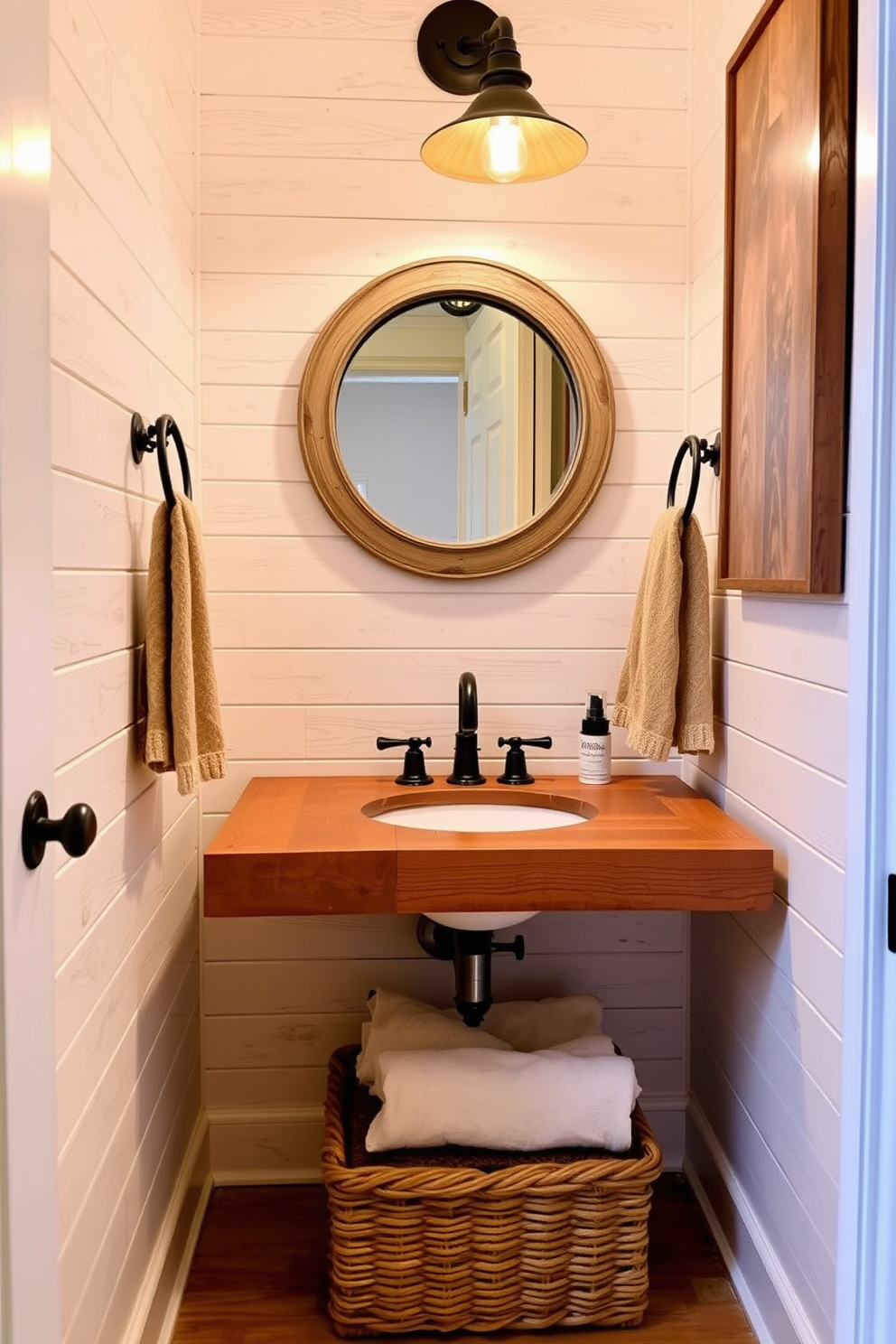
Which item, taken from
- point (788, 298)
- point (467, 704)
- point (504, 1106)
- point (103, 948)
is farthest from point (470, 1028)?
point (788, 298)

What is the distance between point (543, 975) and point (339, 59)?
1.91 m

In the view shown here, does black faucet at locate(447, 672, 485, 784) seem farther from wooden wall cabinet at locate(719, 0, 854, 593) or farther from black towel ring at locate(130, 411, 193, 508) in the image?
black towel ring at locate(130, 411, 193, 508)

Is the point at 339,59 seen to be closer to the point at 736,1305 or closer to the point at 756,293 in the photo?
the point at 756,293

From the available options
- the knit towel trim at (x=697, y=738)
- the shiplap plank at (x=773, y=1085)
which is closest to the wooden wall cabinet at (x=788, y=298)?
the knit towel trim at (x=697, y=738)

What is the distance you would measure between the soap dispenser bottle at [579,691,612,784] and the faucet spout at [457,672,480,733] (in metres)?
0.22

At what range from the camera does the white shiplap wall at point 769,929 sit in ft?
5.08

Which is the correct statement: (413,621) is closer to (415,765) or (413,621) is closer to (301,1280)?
(415,765)

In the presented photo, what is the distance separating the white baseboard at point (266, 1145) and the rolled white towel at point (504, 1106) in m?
0.52

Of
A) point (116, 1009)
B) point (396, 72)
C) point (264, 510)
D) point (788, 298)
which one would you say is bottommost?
point (116, 1009)

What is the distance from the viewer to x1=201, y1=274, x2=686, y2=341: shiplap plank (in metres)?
2.27

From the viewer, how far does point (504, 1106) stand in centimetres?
188

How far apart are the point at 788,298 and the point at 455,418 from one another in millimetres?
784

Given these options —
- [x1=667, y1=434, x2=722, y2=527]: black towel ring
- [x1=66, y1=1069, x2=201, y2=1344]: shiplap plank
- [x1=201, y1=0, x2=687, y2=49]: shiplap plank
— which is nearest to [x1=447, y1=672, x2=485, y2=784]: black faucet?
[x1=667, y1=434, x2=722, y2=527]: black towel ring

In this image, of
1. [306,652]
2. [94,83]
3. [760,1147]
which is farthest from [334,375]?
[760,1147]
